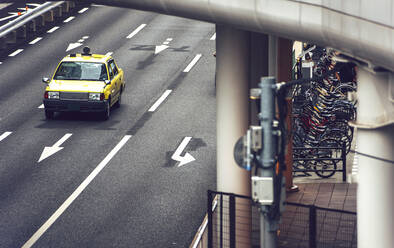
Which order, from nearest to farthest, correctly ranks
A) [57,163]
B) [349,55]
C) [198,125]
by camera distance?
[349,55]
[57,163]
[198,125]

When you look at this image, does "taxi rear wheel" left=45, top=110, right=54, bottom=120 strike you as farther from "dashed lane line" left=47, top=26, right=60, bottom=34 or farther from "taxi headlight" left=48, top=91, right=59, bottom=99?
"dashed lane line" left=47, top=26, right=60, bottom=34

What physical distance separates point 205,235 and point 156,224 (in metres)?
2.86

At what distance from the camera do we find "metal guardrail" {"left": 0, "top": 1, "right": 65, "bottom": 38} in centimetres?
3784

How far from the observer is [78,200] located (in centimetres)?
2198

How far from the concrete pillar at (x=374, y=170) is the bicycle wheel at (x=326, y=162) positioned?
8986 mm

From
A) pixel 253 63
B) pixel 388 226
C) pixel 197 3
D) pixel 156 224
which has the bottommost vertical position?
pixel 156 224

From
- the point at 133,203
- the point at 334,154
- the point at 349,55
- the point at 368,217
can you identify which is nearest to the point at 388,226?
the point at 368,217

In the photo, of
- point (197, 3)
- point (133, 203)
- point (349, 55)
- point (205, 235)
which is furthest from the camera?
point (133, 203)

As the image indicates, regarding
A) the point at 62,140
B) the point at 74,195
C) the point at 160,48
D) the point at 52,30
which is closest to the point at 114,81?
the point at 62,140

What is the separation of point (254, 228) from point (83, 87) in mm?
11295

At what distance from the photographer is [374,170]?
13922mm

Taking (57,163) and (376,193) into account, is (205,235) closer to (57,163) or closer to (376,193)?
(376,193)

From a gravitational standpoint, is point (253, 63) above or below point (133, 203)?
above

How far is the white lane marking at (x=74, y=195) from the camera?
1961 centimetres
